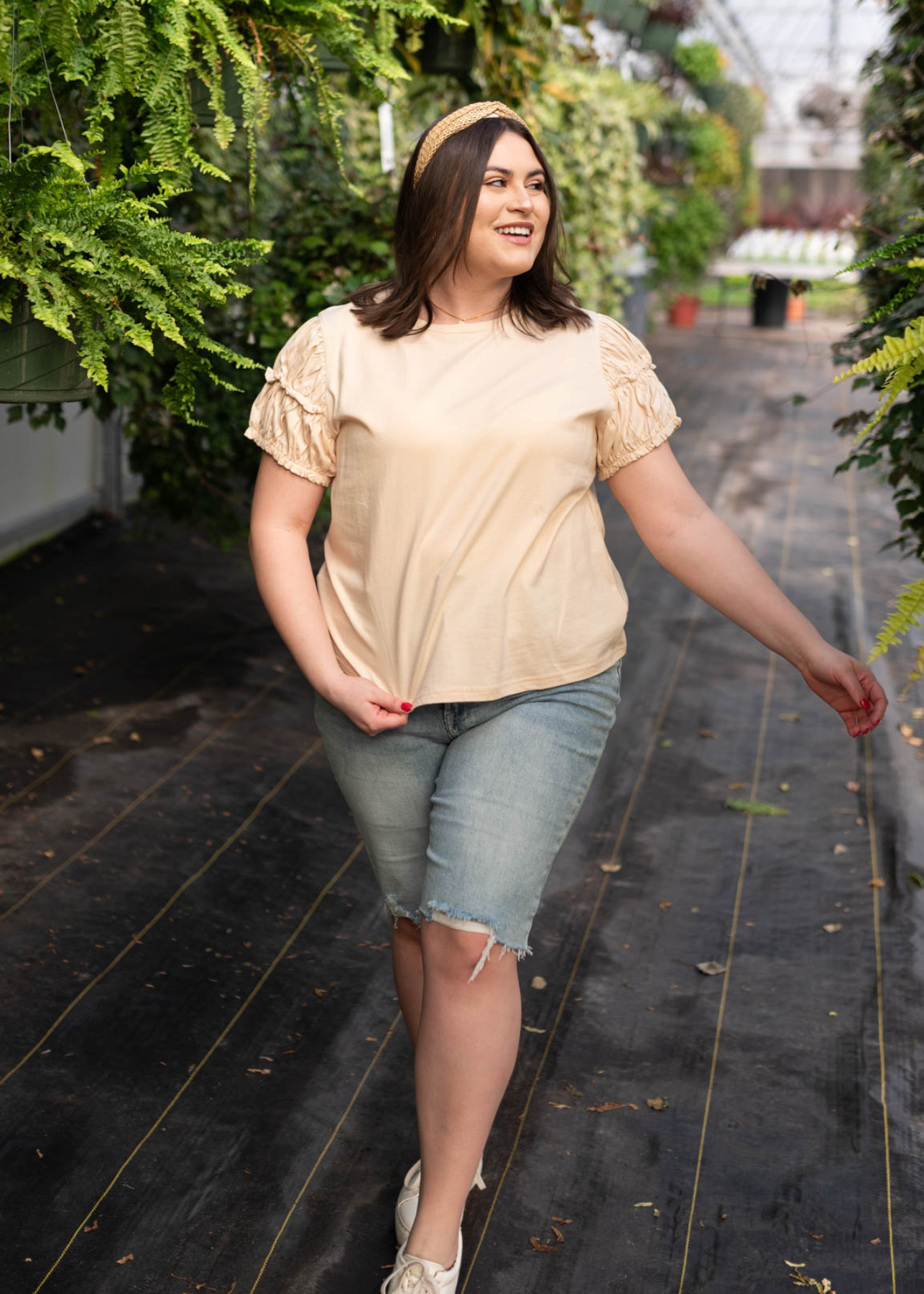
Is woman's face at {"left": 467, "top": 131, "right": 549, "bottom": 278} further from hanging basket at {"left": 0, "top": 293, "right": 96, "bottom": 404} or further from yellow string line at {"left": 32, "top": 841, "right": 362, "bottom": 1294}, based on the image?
yellow string line at {"left": 32, "top": 841, "right": 362, "bottom": 1294}

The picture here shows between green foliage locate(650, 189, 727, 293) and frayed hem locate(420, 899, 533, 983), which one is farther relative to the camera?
green foliage locate(650, 189, 727, 293)

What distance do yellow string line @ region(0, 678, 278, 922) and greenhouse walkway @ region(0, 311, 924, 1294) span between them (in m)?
0.01

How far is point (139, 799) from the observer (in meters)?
3.43

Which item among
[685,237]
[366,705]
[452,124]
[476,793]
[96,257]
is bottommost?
[476,793]

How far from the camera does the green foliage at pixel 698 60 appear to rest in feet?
44.9

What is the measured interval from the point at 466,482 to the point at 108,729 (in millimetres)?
2415

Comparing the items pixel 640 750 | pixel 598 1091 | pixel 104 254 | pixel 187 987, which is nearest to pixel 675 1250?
pixel 598 1091

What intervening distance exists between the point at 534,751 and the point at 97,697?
104 inches

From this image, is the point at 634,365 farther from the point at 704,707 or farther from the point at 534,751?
the point at 704,707

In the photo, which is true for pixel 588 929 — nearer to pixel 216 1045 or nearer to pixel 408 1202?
pixel 216 1045

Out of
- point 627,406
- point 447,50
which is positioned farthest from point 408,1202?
point 447,50

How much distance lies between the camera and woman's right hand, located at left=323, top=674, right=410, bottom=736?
1694 millimetres

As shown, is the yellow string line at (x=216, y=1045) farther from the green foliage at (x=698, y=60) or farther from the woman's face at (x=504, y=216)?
the green foliage at (x=698, y=60)

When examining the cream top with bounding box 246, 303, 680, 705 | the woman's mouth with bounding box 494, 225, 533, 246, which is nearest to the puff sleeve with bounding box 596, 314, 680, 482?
the cream top with bounding box 246, 303, 680, 705
